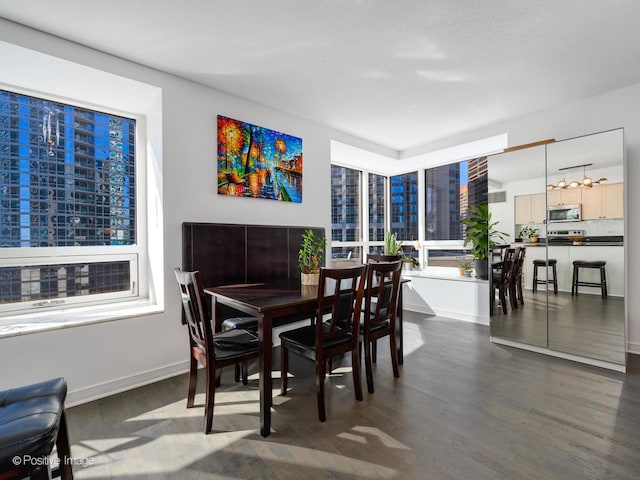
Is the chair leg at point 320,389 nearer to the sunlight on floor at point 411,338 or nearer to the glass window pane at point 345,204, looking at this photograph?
the sunlight on floor at point 411,338

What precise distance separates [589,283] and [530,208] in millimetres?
873

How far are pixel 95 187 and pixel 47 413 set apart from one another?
221 cm

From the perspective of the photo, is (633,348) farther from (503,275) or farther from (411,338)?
(411,338)

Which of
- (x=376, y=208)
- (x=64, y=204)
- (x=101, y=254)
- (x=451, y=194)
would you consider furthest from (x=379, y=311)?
(x=376, y=208)

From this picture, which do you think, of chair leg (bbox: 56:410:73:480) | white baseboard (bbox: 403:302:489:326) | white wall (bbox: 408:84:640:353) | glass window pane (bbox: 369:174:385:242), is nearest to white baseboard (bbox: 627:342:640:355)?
white wall (bbox: 408:84:640:353)

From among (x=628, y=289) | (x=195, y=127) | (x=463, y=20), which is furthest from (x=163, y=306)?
(x=628, y=289)

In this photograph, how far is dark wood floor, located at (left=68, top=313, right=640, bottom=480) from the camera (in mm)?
1571

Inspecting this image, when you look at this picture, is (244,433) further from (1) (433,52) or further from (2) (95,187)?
(1) (433,52)

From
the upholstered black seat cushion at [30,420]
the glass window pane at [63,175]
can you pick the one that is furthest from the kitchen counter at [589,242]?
the glass window pane at [63,175]

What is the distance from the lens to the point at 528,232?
3164 mm

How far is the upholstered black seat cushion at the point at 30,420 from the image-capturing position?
3.43 ft

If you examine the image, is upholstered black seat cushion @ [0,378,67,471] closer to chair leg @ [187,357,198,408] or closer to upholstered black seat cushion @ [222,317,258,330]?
chair leg @ [187,357,198,408]

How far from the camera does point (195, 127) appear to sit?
2.92 meters

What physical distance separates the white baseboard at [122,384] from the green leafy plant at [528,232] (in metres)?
3.64
